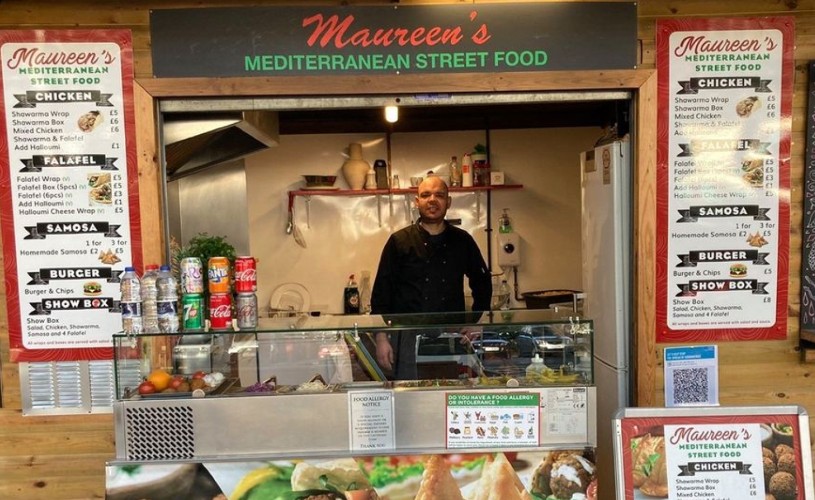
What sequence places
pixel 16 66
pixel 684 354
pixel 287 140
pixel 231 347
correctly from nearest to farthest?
pixel 231 347 < pixel 16 66 < pixel 684 354 < pixel 287 140

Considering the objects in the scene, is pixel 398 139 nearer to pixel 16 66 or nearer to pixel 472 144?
pixel 472 144

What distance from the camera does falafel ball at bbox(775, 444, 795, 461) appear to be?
2419mm

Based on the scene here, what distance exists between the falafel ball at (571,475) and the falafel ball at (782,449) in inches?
31.3

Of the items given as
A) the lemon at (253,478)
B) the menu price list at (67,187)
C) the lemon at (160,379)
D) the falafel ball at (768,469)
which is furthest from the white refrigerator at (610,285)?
the menu price list at (67,187)

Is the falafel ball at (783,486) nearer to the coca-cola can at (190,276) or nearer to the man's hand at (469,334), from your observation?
the man's hand at (469,334)

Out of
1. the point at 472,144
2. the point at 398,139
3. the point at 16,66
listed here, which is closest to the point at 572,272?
the point at 472,144

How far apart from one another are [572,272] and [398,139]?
6.84ft

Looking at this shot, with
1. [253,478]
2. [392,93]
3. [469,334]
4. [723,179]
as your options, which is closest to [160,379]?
[253,478]

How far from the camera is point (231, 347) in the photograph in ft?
7.63

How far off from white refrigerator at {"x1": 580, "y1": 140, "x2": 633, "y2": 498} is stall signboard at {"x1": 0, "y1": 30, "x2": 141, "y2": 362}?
7.18ft

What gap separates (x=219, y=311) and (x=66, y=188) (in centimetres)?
100

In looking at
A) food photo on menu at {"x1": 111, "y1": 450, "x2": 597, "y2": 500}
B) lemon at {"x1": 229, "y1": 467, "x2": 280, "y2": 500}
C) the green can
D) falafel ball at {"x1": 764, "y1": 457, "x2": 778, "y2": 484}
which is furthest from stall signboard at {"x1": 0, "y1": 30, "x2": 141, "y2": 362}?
falafel ball at {"x1": 764, "y1": 457, "x2": 778, "y2": 484}

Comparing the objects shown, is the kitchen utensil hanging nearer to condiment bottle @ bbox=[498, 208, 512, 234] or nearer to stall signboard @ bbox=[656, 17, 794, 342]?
condiment bottle @ bbox=[498, 208, 512, 234]

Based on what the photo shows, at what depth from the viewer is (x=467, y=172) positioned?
5.60 m
